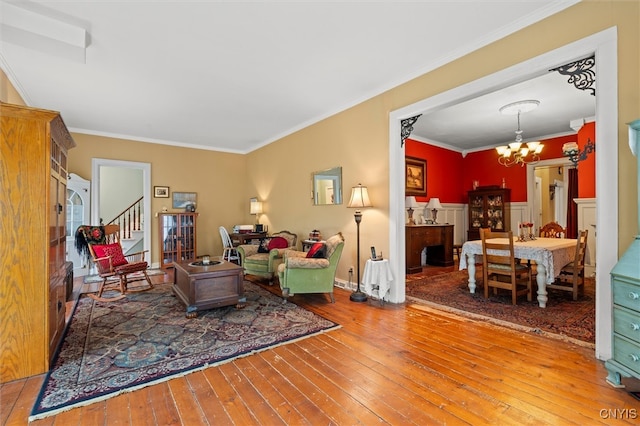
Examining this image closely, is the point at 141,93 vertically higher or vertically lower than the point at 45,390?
higher

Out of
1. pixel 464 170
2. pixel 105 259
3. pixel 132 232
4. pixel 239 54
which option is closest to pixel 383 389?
pixel 239 54

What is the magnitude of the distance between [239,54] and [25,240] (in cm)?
251

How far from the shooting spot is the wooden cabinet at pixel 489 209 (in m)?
6.78

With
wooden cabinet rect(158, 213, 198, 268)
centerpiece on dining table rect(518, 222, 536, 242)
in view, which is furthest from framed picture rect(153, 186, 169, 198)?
centerpiece on dining table rect(518, 222, 536, 242)

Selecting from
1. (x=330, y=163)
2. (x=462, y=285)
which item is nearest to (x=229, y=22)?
(x=330, y=163)

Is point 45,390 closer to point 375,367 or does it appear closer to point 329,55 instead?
point 375,367

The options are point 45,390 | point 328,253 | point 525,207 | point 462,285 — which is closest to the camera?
point 45,390

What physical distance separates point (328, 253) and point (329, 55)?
94.0 inches

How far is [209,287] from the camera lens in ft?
11.2

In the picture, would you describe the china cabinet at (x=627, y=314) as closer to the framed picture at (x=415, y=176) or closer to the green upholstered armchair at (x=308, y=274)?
the green upholstered armchair at (x=308, y=274)

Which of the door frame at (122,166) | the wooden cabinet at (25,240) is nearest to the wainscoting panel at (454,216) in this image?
the door frame at (122,166)

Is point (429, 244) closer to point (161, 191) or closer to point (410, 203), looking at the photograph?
point (410, 203)

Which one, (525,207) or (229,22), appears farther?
(525,207)

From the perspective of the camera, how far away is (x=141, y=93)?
4168 mm
